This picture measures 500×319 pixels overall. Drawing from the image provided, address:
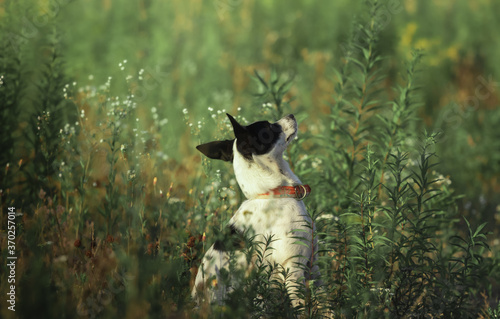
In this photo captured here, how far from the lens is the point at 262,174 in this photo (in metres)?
3.66

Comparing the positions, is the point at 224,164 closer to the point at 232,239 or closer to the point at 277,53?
the point at 232,239

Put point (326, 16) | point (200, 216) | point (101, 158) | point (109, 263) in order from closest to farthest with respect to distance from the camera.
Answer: point (109, 263), point (200, 216), point (101, 158), point (326, 16)

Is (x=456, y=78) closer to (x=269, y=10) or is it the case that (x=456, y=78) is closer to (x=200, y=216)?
(x=269, y=10)

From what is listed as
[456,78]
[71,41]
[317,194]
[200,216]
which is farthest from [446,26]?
[200,216]

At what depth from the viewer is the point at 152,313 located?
2.63 metres

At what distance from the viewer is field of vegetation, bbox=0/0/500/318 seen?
10.8ft

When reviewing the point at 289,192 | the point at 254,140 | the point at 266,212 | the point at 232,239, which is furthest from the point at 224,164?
the point at 232,239

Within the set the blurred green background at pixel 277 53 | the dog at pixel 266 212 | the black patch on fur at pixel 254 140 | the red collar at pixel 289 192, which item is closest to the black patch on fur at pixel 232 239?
the dog at pixel 266 212

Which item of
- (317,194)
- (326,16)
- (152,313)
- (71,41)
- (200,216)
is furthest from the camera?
(326,16)

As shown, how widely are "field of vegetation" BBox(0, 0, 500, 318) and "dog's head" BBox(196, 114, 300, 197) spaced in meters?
0.32

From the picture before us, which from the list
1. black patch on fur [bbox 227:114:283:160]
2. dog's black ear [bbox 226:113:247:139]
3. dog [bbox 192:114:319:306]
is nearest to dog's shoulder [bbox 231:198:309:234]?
dog [bbox 192:114:319:306]

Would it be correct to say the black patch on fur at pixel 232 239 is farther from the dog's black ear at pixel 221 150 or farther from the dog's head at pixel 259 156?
the dog's black ear at pixel 221 150

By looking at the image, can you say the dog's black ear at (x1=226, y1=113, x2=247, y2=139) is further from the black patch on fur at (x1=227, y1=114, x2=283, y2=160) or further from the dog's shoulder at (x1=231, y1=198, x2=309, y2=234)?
the dog's shoulder at (x1=231, y1=198, x2=309, y2=234)

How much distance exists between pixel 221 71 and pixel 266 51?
1778mm
